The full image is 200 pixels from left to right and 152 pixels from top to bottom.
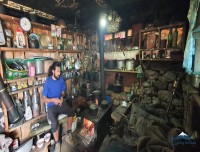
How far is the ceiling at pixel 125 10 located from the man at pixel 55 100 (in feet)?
5.26

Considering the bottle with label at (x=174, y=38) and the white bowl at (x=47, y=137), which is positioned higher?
the bottle with label at (x=174, y=38)

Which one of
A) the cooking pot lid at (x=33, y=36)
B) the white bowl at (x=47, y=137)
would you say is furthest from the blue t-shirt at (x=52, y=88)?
the cooking pot lid at (x=33, y=36)

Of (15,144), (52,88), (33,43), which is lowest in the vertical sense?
(15,144)

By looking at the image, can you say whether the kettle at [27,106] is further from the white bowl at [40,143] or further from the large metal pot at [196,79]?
the large metal pot at [196,79]

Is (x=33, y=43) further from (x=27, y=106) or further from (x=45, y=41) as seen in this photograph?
(x=27, y=106)

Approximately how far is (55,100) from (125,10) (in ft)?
12.7

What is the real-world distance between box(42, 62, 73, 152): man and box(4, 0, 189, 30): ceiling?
160cm

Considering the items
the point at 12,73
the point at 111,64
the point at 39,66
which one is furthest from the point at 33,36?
the point at 111,64

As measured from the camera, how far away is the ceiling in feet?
10.1

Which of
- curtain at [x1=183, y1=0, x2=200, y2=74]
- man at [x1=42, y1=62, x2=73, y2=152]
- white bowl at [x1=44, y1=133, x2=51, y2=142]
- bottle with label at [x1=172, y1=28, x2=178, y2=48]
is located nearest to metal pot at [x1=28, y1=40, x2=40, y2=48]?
man at [x1=42, y1=62, x2=73, y2=152]

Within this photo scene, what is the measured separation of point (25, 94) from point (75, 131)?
1.59 m

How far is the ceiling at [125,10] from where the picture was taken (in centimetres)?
309

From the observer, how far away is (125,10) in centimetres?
424

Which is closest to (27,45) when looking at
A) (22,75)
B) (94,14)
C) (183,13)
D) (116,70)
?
(22,75)
